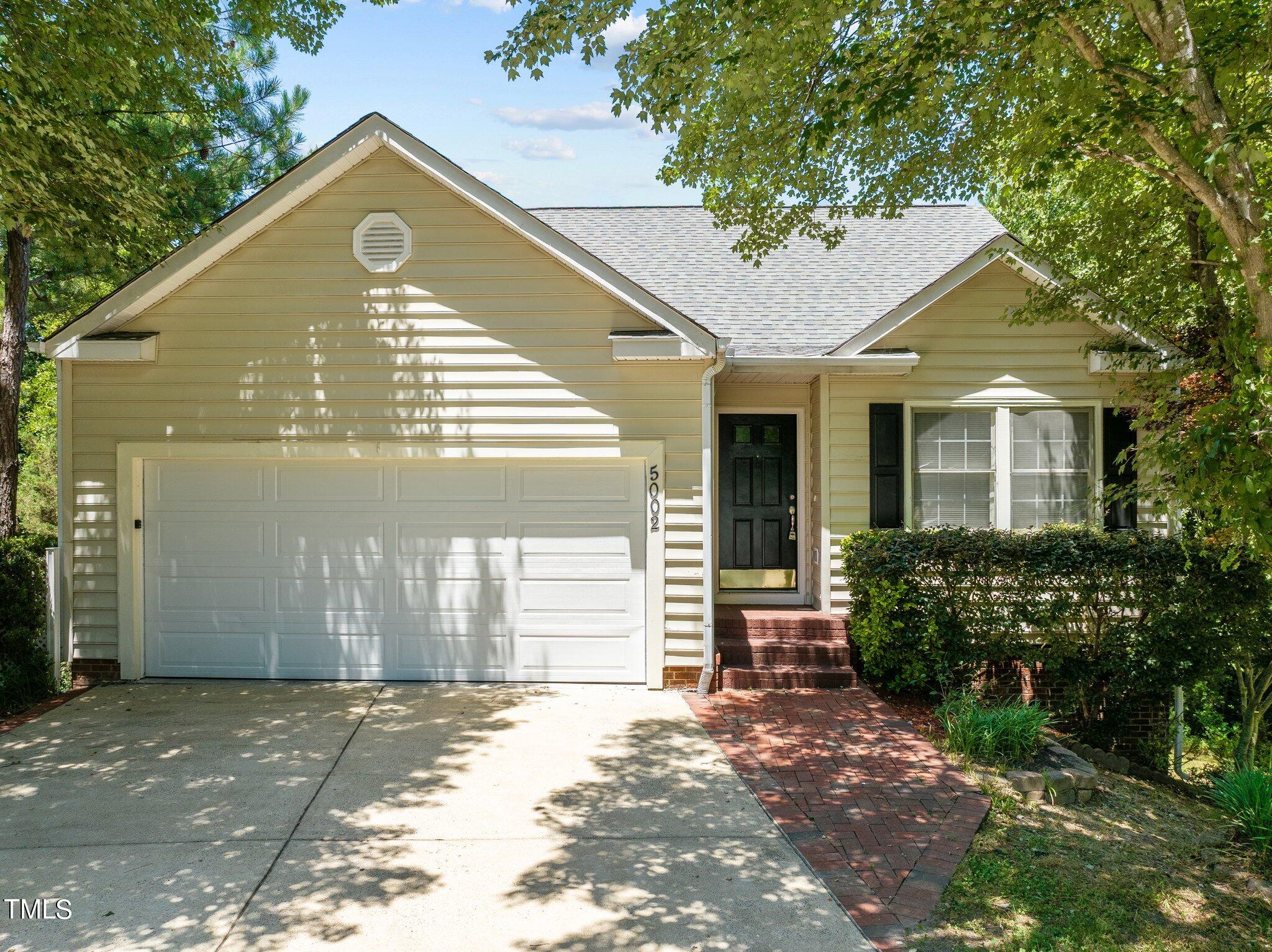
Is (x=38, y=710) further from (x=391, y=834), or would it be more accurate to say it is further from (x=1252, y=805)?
(x=1252, y=805)

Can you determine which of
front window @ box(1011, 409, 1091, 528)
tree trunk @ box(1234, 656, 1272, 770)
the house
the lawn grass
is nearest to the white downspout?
the house

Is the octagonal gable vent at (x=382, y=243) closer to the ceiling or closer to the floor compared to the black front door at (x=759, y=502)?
closer to the ceiling

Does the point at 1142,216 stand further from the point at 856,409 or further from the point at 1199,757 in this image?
the point at 1199,757

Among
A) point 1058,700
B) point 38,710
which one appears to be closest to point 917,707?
point 1058,700

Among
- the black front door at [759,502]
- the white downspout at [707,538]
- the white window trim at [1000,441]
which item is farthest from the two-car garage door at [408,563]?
the white window trim at [1000,441]

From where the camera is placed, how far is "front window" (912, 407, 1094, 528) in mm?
8492

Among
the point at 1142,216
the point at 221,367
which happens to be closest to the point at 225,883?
the point at 221,367

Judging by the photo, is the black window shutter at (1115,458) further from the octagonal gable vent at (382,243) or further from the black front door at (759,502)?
the octagonal gable vent at (382,243)

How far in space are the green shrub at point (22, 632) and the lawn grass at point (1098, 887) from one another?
736 centimetres

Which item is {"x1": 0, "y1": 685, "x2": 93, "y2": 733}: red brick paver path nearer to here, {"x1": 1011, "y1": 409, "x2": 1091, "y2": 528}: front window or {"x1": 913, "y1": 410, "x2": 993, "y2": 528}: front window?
{"x1": 913, "y1": 410, "x2": 993, "y2": 528}: front window

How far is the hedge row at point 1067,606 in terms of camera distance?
741 cm

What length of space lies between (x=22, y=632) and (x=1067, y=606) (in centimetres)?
907

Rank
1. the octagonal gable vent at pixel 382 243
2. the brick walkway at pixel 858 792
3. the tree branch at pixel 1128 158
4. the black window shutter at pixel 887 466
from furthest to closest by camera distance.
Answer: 1. the black window shutter at pixel 887 466
2. the octagonal gable vent at pixel 382 243
3. the tree branch at pixel 1128 158
4. the brick walkway at pixel 858 792

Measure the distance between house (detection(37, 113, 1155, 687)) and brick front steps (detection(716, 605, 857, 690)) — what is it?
1.08 ft
